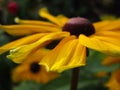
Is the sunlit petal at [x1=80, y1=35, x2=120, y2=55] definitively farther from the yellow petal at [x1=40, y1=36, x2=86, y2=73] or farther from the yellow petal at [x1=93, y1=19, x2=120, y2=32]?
the yellow petal at [x1=93, y1=19, x2=120, y2=32]

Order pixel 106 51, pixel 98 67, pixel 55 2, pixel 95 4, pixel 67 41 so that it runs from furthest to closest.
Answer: pixel 95 4 → pixel 55 2 → pixel 98 67 → pixel 67 41 → pixel 106 51

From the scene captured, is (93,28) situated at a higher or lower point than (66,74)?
higher

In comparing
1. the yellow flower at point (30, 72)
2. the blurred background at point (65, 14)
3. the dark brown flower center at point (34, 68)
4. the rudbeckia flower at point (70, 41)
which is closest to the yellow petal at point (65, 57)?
the rudbeckia flower at point (70, 41)

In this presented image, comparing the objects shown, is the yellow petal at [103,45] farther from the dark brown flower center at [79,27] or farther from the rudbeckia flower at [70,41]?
the dark brown flower center at [79,27]

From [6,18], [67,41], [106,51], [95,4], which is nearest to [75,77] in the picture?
[67,41]

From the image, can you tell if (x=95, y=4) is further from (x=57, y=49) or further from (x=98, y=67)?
(x=57, y=49)

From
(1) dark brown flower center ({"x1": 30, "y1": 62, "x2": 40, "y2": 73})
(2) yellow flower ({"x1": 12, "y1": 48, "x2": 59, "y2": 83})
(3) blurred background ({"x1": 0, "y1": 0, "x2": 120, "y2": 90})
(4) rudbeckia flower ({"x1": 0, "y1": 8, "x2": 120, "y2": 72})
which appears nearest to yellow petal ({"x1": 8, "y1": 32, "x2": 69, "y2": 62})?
(4) rudbeckia flower ({"x1": 0, "y1": 8, "x2": 120, "y2": 72})
